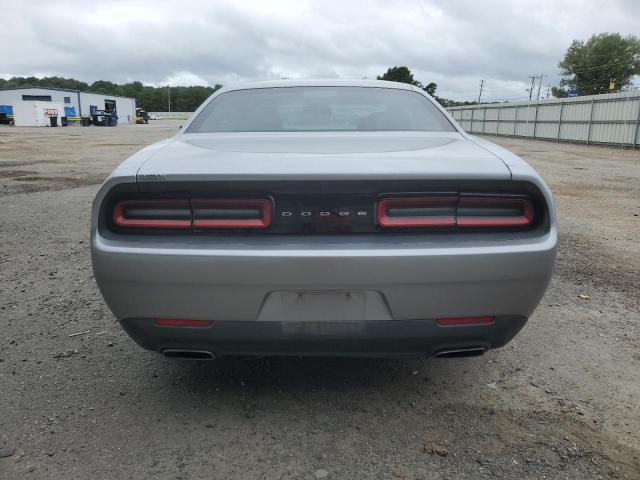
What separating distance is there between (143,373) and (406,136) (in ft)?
6.09

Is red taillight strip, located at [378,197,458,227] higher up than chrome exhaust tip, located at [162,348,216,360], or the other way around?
red taillight strip, located at [378,197,458,227]

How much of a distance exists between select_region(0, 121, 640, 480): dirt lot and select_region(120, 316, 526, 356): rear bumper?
37 centimetres

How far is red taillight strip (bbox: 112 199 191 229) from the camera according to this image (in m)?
2.08

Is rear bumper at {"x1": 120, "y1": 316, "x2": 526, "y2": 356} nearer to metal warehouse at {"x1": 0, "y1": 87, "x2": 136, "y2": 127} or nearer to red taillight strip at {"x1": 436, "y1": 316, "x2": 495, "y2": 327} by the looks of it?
red taillight strip at {"x1": 436, "y1": 316, "x2": 495, "y2": 327}

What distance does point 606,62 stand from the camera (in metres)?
74.9

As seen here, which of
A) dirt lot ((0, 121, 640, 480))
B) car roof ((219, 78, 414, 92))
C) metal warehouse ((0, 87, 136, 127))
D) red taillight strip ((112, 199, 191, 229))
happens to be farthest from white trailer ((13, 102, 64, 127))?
red taillight strip ((112, 199, 191, 229))

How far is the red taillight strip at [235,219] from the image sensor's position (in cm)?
205

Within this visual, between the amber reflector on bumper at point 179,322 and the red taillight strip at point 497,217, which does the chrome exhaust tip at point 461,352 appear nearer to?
the red taillight strip at point 497,217

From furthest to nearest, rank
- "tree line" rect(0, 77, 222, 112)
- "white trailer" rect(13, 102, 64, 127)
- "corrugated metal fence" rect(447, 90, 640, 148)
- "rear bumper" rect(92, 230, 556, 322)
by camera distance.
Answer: "tree line" rect(0, 77, 222, 112), "white trailer" rect(13, 102, 64, 127), "corrugated metal fence" rect(447, 90, 640, 148), "rear bumper" rect(92, 230, 556, 322)

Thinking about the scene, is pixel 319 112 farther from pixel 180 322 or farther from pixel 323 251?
pixel 180 322

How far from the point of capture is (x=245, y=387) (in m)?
2.61

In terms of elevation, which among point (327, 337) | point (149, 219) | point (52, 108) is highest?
point (52, 108)

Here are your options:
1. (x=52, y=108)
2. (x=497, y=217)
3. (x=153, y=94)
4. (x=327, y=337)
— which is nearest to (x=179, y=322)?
(x=327, y=337)

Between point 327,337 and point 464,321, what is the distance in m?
0.55
